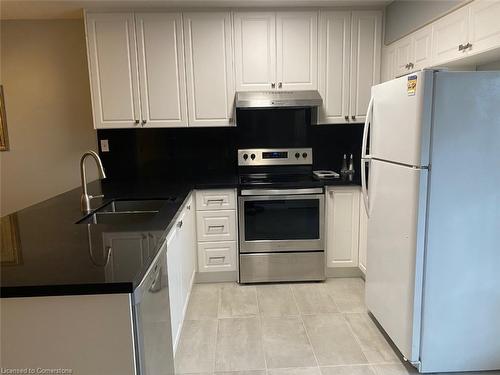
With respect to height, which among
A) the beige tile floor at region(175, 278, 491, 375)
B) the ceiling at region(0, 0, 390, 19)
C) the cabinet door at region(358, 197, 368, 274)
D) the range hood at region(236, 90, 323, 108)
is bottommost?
the beige tile floor at region(175, 278, 491, 375)

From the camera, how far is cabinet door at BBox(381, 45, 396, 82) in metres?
2.96

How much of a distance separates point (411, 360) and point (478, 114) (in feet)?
4.40

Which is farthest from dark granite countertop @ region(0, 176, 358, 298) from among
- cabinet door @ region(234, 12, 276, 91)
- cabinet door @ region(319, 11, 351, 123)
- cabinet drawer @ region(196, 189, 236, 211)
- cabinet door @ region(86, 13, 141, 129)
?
cabinet door @ region(319, 11, 351, 123)

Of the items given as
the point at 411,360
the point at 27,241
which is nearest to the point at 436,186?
the point at 411,360

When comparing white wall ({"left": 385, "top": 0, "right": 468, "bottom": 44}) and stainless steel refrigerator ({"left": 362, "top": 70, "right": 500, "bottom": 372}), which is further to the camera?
white wall ({"left": 385, "top": 0, "right": 468, "bottom": 44})

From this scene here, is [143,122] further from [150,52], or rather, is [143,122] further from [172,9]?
[172,9]

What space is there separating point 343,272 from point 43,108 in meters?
3.34

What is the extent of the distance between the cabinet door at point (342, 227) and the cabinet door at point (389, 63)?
1049 mm

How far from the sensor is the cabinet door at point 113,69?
2973 mm

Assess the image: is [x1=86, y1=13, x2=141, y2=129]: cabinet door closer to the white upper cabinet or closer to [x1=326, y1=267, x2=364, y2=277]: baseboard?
the white upper cabinet

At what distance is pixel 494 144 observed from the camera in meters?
1.72

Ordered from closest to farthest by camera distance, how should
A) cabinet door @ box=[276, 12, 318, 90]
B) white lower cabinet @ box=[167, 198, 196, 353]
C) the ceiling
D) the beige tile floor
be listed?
white lower cabinet @ box=[167, 198, 196, 353] < the beige tile floor < the ceiling < cabinet door @ box=[276, 12, 318, 90]

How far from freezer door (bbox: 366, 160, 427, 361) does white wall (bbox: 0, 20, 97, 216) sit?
2.83 meters

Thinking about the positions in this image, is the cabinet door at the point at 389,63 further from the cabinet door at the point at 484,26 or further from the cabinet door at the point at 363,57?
the cabinet door at the point at 484,26
